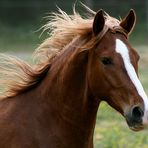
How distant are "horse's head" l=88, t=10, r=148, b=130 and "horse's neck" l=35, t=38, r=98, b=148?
125mm

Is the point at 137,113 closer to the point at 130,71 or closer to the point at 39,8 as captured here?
the point at 130,71

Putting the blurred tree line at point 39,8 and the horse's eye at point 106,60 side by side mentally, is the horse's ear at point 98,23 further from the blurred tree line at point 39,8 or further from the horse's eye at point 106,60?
the blurred tree line at point 39,8

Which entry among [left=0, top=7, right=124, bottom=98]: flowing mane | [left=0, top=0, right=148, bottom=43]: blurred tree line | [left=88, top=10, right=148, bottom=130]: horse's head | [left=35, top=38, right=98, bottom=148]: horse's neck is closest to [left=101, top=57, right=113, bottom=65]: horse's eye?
[left=88, top=10, right=148, bottom=130]: horse's head

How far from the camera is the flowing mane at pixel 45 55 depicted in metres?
5.36

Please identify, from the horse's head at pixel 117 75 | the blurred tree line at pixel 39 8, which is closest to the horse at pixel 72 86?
the horse's head at pixel 117 75

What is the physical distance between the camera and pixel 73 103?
524 cm

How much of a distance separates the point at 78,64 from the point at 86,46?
151mm

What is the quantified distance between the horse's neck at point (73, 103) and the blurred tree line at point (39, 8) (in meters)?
21.1

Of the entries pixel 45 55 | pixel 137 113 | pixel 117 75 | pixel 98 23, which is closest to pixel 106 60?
pixel 117 75

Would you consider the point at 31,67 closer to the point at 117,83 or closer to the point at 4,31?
the point at 117,83

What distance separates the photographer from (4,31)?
26.3 m

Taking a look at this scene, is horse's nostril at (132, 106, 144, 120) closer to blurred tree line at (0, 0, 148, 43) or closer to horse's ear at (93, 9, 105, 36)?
horse's ear at (93, 9, 105, 36)

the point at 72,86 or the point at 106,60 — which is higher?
the point at 106,60

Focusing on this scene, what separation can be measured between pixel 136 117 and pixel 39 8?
2282cm
